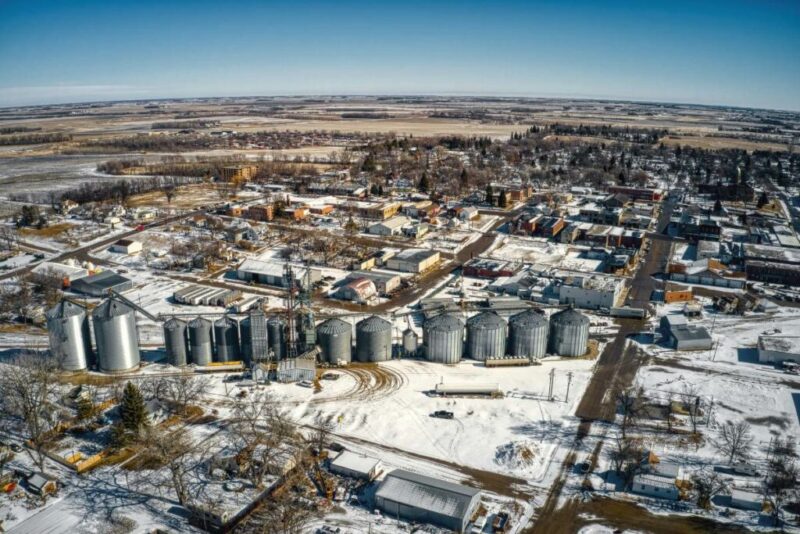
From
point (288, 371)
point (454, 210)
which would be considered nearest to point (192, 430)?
Answer: point (288, 371)

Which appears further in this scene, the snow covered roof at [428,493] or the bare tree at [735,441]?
the bare tree at [735,441]

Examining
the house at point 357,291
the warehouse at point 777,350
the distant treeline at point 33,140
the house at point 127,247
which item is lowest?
the warehouse at point 777,350

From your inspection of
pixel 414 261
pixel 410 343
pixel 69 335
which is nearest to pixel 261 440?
pixel 410 343

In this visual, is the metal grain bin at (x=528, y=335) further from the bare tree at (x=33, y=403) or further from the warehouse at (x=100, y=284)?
the warehouse at (x=100, y=284)

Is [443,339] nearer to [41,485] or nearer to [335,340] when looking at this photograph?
[335,340]

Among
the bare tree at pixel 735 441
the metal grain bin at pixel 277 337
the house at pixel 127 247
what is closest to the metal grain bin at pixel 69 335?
the metal grain bin at pixel 277 337
